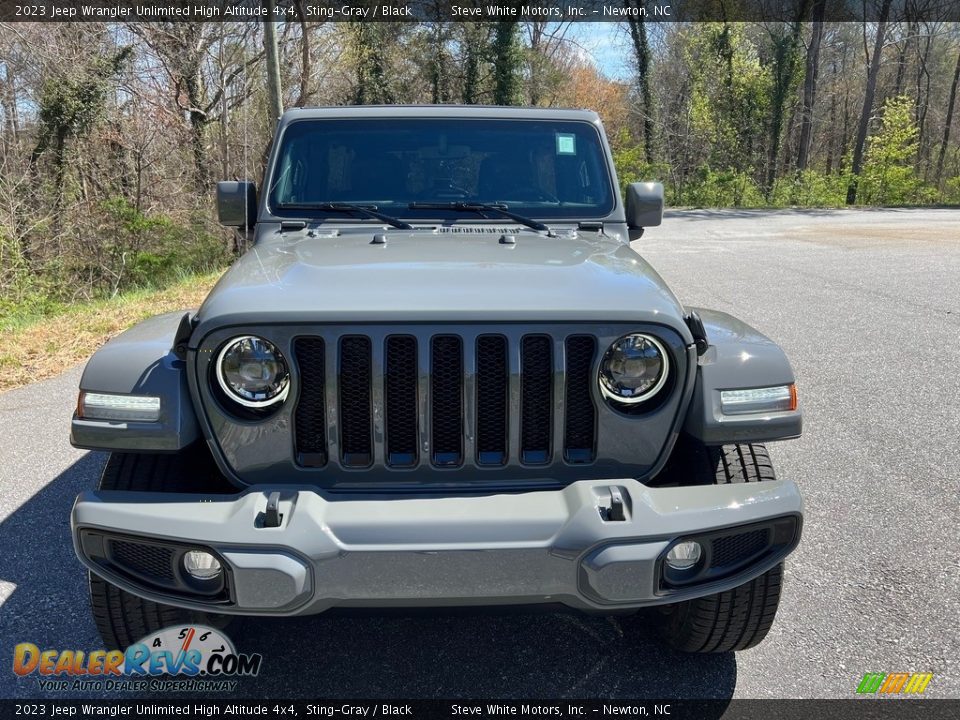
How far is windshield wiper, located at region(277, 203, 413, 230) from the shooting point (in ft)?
10.6

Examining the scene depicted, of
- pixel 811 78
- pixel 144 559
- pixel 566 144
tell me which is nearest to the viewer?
pixel 144 559

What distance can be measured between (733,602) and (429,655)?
1015mm

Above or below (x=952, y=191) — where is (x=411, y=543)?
above

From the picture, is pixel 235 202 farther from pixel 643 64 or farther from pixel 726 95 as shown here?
pixel 726 95

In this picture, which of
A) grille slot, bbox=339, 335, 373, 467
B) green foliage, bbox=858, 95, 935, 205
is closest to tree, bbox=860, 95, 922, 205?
green foliage, bbox=858, 95, 935, 205

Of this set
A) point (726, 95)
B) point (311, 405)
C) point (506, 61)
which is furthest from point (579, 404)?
point (726, 95)

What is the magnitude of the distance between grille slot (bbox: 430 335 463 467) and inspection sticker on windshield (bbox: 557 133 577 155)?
1.75 m

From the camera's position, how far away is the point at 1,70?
15.1 meters

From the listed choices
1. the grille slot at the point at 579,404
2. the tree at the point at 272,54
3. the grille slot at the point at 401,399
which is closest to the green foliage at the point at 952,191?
the tree at the point at 272,54

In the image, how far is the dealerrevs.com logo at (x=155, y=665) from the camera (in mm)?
2432

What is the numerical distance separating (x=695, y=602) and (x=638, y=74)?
1271 inches

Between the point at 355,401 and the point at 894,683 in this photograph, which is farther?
the point at 894,683

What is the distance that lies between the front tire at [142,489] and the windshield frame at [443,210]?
1303 millimetres

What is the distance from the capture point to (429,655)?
264 cm
